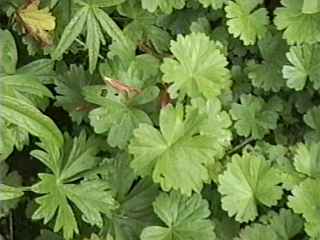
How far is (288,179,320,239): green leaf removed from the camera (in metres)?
1.88

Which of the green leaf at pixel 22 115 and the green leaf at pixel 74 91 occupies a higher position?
the green leaf at pixel 22 115

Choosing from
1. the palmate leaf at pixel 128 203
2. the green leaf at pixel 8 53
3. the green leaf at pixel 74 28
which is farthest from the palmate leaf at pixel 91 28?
the palmate leaf at pixel 128 203

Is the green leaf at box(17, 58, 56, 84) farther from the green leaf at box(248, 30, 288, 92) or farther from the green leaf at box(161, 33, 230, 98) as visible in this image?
the green leaf at box(248, 30, 288, 92)

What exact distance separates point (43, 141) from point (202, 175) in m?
0.33

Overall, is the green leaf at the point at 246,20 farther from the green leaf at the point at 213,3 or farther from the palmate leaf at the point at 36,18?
the palmate leaf at the point at 36,18

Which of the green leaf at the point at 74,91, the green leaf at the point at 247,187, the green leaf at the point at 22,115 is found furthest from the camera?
the green leaf at the point at 74,91

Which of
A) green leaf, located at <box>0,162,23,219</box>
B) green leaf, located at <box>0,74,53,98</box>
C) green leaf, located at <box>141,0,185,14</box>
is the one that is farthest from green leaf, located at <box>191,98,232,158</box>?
green leaf, located at <box>0,162,23,219</box>

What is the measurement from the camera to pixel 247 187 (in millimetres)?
1886

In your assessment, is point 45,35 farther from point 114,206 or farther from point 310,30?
point 310,30

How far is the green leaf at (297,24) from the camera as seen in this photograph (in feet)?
6.62

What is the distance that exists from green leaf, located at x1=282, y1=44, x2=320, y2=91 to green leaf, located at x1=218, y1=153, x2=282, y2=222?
0.24m

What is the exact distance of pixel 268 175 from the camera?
189 cm

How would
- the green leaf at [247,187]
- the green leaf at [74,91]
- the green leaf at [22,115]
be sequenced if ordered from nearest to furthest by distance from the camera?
the green leaf at [22,115], the green leaf at [247,187], the green leaf at [74,91]

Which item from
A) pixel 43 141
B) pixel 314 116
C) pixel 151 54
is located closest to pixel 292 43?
pixel 314 116
